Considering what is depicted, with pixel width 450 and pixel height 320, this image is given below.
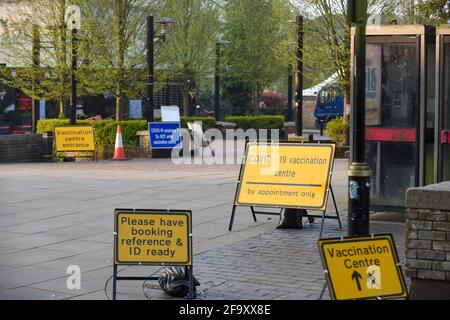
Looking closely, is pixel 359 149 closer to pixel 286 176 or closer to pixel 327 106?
pixel 286 176

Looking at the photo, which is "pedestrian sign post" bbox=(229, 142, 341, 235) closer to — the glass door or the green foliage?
the glass door

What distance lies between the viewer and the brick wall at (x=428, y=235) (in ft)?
22.7

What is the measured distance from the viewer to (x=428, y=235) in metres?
6.97

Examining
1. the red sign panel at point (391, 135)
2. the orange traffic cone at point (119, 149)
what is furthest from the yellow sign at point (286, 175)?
the orange traffic cone at point (119, 149)

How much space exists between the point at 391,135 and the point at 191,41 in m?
29.1

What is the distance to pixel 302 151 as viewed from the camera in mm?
11023

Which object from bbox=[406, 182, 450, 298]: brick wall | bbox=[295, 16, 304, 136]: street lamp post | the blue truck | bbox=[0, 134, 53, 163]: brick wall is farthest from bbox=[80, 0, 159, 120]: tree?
bbox=[406, 182, 450, 298]: brick wall

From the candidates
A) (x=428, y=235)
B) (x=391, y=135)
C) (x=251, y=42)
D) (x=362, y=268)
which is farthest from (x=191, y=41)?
(x=362, y=268)

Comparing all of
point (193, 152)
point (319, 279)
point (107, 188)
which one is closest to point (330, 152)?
point (319, 279)

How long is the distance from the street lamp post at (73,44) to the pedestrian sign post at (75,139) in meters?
1.92

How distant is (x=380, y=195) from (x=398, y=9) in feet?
47.4

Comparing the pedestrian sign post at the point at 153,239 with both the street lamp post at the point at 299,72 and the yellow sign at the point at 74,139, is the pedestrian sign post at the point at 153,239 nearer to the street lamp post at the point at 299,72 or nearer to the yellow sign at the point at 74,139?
the yellow sign at the point at 74,139
